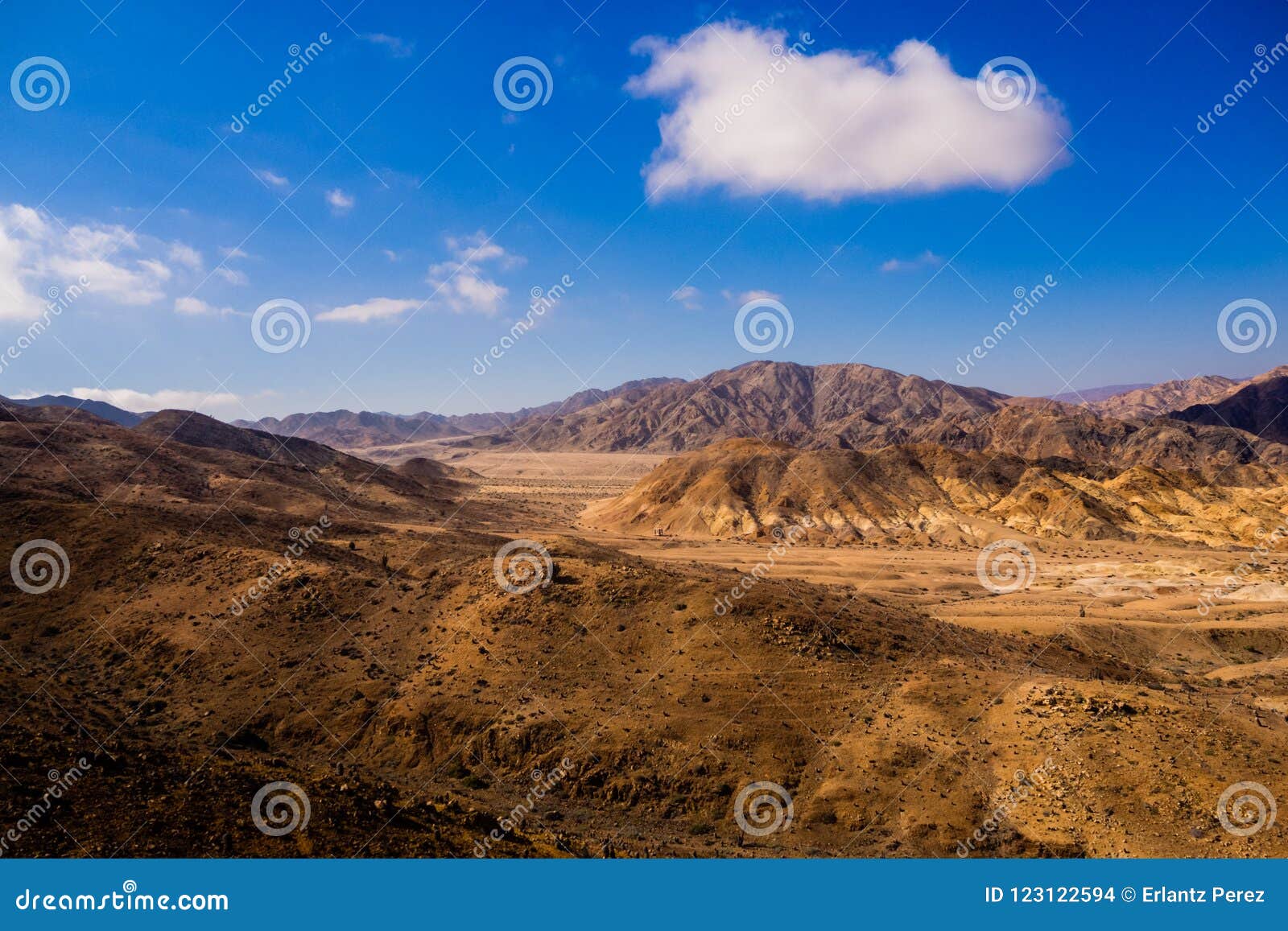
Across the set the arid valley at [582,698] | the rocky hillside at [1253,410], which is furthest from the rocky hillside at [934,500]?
the rocky hillside at [1253,410]

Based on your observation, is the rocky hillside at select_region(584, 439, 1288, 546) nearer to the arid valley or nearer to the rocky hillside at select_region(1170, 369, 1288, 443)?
the arid valley

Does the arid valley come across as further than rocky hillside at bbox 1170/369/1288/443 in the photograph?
No

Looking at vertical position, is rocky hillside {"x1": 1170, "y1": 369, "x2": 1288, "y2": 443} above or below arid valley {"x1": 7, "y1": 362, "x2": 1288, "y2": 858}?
above

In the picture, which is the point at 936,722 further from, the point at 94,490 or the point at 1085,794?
the point at 94,490

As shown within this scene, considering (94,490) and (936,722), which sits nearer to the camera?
(936,722)

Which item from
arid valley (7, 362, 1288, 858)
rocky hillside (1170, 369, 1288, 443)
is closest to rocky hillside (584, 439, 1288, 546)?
arid valley (7, 362, 1288, 858)

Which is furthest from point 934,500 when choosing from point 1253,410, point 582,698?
point 1253,410

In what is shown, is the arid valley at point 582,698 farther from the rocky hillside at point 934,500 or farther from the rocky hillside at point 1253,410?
the rocky hillside at point 1253,410

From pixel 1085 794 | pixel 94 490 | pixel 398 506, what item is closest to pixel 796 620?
pixel 1085 794

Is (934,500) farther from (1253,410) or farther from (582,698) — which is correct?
(1253,410)

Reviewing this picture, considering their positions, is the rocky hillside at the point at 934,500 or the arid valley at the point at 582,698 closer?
the arid valley at the point at 582,698

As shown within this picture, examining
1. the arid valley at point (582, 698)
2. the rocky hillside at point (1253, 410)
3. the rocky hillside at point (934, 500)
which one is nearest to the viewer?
the arid valley at point (582, 698)
